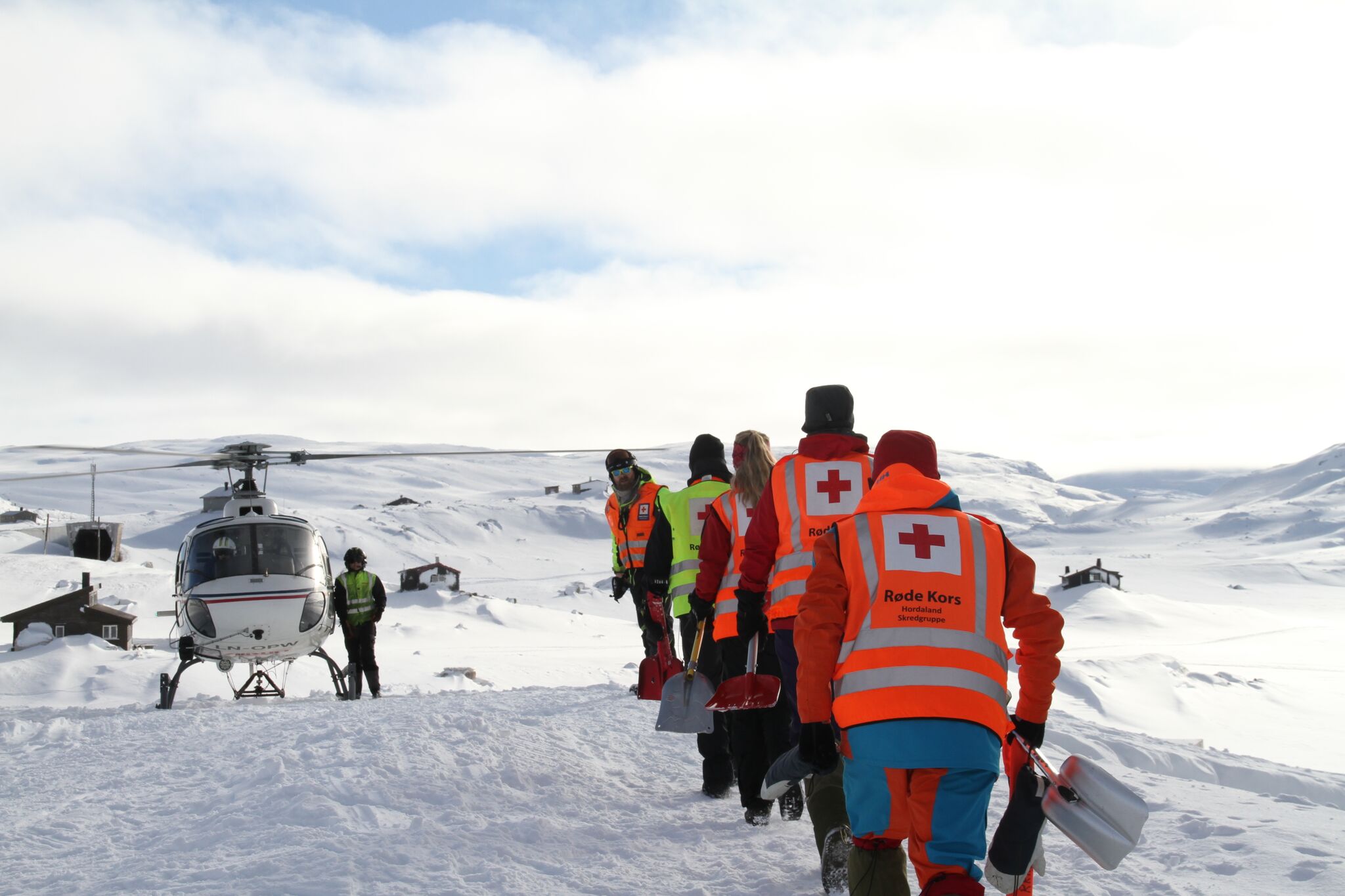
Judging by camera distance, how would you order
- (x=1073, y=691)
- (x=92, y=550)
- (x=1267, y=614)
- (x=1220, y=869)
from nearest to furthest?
(x=1220, y=869) < (x=1073, y=691) < (x=92, y=550) < (x=1267, y=614)

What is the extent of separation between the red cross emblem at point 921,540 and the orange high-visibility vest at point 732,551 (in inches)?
73.0

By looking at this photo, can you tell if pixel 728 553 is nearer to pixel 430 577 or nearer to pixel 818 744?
pixel 818 744

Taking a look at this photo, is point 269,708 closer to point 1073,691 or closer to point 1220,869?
point 1220,869

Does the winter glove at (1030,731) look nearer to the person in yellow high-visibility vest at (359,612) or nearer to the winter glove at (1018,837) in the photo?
the winter glove at (1018,837)

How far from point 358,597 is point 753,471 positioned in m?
7.72

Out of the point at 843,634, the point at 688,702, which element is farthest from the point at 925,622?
the point at 688,702

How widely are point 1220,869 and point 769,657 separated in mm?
2046

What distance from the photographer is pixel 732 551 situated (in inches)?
207

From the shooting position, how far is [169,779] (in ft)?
19.8

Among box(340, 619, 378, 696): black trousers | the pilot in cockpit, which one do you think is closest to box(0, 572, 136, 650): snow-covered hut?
box(340, 619, 378, 696): black trousers

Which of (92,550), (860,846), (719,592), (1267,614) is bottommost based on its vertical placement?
(1267,614)

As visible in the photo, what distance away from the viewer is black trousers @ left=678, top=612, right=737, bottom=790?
17.9ft

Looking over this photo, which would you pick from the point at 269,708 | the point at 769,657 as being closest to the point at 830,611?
the point at 769,657

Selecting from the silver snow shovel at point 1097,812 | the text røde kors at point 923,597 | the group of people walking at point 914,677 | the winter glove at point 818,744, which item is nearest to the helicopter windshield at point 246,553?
the group of people walking at point 914,677
